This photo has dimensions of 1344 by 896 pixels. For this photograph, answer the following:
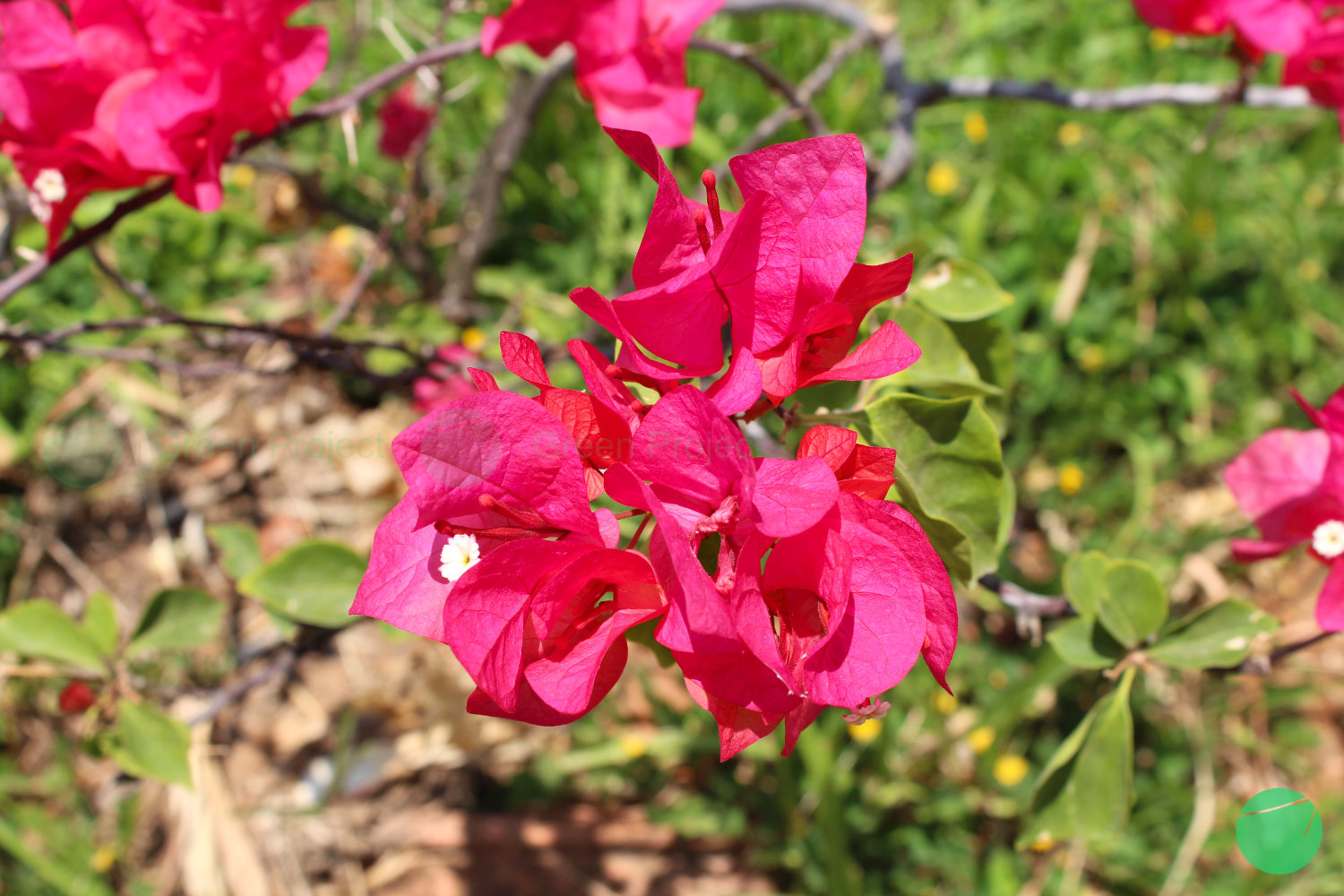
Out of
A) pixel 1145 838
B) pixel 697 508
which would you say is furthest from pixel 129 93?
pixel 1145 838

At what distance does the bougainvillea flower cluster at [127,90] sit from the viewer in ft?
2.10

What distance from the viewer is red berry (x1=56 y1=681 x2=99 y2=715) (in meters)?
0.84

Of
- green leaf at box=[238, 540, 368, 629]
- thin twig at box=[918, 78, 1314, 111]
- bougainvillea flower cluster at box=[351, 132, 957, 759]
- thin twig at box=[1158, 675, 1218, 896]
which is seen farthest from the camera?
thin twig at box=[1158, 675, 1218, 896]

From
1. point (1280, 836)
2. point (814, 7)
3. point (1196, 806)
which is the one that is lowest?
point (1196, 806)

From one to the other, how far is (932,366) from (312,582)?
1.91 feet

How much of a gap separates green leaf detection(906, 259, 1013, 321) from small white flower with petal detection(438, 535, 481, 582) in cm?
45

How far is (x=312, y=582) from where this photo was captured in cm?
80

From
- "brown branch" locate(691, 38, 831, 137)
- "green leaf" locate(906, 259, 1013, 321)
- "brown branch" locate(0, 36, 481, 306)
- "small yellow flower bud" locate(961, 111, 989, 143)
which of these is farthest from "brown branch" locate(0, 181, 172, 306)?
"small yellow flower bud" locate(961, 111, 989, 143)

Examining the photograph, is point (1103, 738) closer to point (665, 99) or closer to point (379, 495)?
point (665, 99)

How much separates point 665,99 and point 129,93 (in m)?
0.41

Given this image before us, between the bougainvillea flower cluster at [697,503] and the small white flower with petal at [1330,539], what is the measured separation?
0.36 m

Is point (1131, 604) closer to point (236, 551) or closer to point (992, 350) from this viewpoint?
point (992, 350)

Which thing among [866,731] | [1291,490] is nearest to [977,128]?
[866,731]

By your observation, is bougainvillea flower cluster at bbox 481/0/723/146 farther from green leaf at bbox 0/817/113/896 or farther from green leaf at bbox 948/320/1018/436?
green leaf at bbox 0/817/113/896
